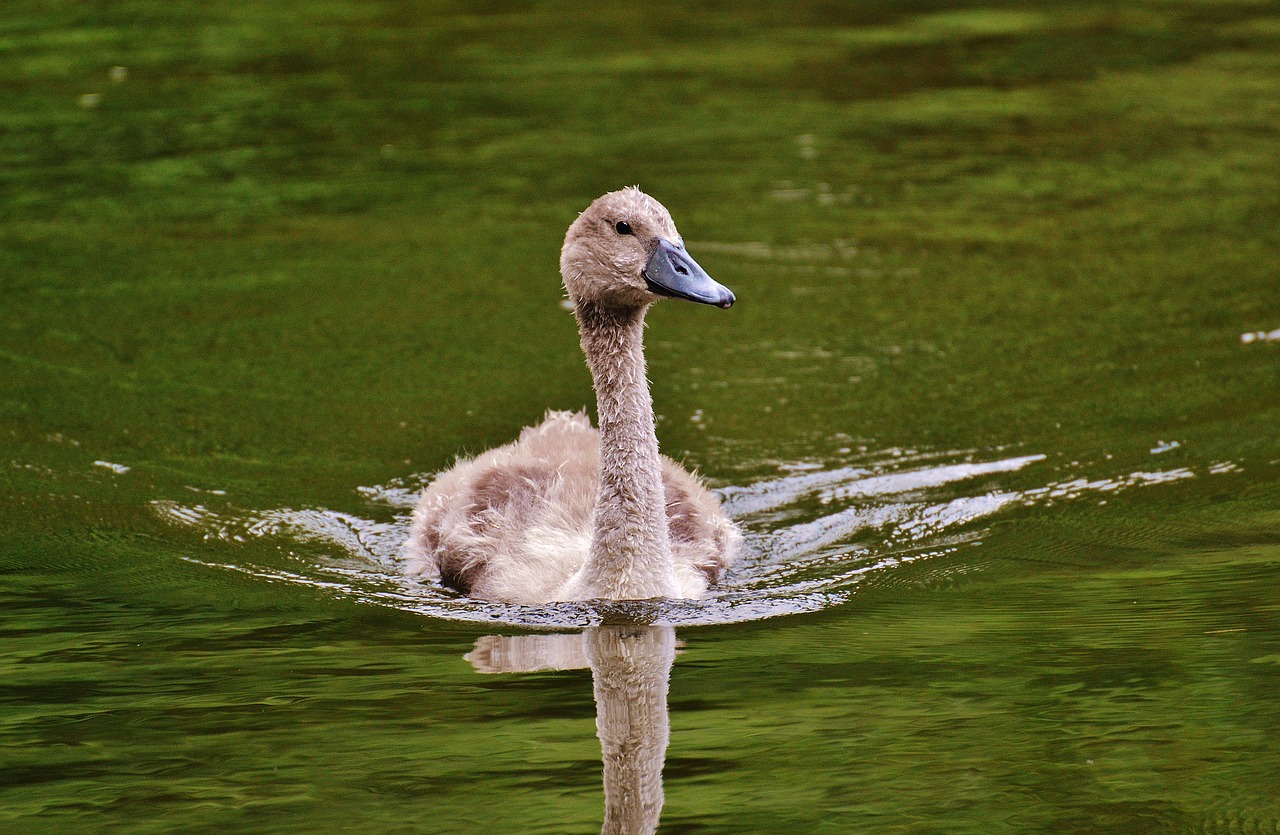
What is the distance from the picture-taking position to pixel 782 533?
9.88 metres

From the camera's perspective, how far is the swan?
8.22 meters

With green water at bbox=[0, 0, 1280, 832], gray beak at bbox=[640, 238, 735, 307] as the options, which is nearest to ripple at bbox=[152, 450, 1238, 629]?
green water at bbox=[0, 0, 1280, 832]

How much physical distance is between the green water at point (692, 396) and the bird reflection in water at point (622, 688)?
0.31 ft

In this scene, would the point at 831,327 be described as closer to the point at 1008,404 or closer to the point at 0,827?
the point at 1008,404

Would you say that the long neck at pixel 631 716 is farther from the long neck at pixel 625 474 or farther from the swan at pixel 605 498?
the swan at pixel 605 498

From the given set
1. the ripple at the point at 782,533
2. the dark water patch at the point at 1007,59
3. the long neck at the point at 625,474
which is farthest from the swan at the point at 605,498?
the dark water patch at the point at 1007,59

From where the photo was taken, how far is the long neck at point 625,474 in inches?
324

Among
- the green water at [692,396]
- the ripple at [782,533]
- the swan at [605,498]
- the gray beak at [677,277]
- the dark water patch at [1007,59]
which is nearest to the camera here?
the green water at [692,396]

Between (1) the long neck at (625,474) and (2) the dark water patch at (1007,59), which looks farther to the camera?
(2) the dark water patch at (1007,59)

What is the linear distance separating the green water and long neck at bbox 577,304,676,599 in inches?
12.6

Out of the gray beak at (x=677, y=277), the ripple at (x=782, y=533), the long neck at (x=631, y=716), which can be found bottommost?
the long neck at (x=631, y=716)

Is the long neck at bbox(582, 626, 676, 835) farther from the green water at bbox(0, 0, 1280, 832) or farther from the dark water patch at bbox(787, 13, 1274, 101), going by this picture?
the dark water patch at bbox(787, 13, 1274, 101)

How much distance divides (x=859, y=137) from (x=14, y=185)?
8074 millimetres

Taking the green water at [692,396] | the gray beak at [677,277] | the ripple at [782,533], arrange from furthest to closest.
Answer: the ripple at [782,533], the gray beak at [677,277], the green water at [692,396]
